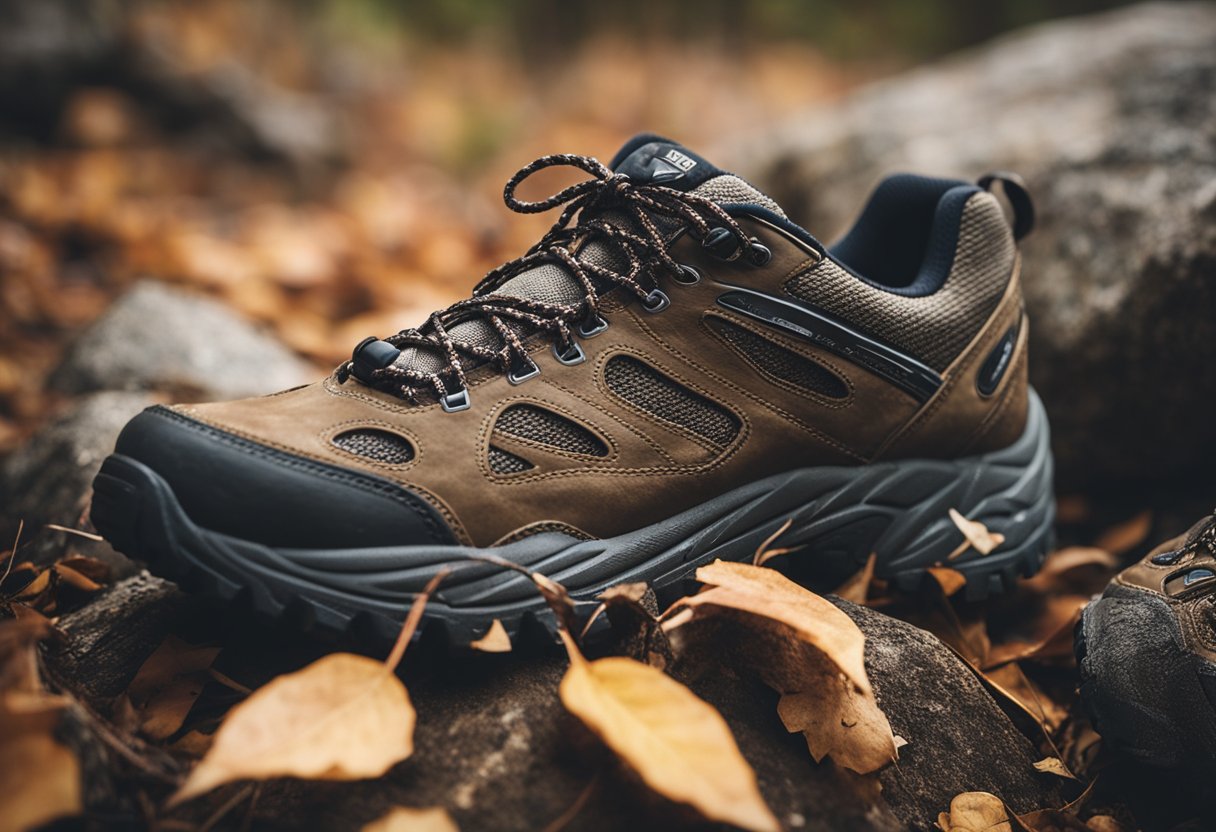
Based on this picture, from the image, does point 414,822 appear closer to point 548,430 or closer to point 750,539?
point 548,430

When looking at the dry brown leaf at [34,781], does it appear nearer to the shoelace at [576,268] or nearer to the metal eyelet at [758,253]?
the shoelace at [576,268]

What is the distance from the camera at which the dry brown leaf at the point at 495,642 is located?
1.02 metres

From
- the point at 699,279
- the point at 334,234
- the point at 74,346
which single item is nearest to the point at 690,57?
the point at 334,234

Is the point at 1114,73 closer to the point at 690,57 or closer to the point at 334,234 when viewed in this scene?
the point at 334,234

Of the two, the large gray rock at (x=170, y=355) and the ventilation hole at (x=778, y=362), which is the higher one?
the ventilation hole at (x=778, y=362)

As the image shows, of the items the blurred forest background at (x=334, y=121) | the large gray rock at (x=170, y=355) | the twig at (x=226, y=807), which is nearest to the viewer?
the twig at (x=226, y=807)

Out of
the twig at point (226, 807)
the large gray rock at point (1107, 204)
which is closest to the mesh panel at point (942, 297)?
the large gray rock at point (1107, 204)

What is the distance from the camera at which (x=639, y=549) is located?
47.8 inches

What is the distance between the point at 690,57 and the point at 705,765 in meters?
9.18

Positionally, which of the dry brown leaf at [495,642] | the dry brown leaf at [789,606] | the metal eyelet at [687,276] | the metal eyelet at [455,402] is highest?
the metal eyelet at [687,276]

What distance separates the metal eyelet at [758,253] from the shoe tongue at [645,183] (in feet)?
0.24

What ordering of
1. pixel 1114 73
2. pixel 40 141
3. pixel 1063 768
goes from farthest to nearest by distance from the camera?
pixel 40 141 → pixel 1114 73 → pixel 1063 768

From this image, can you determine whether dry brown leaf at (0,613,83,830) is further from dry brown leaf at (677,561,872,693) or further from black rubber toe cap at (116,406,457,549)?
dry brown leaf at (677,561,872,693)

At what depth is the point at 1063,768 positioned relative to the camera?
1.11 m
